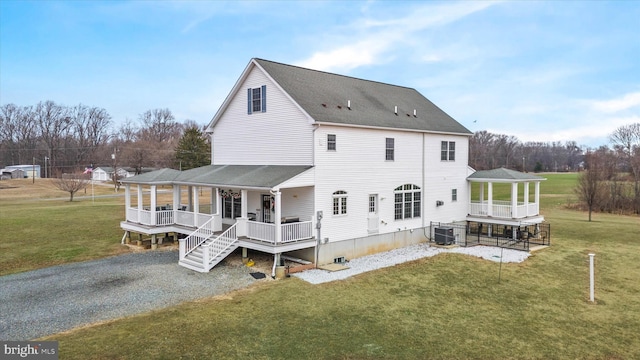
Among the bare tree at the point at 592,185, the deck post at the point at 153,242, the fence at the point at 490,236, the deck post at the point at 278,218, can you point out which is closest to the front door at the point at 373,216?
the fence at the point at 490,236

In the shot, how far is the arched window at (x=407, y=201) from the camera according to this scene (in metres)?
19.6

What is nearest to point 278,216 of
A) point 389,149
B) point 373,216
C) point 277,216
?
point 277,216

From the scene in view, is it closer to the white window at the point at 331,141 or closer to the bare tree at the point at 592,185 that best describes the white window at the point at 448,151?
the white window at the point at 331,141

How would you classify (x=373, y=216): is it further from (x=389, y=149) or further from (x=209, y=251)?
(x=209, y=251)

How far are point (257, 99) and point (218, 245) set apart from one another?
7205 millimetres

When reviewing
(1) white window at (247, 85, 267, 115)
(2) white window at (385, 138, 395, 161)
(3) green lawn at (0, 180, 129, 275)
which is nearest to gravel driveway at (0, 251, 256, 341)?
(3) green lawn at (0, 180, 129, 275)

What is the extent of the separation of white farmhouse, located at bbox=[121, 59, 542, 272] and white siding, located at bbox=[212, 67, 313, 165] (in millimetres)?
49

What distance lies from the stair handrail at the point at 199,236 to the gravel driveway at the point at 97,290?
0.93 m

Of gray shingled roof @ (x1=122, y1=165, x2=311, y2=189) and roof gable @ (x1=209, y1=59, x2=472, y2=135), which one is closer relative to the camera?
gray shingled roof @ (x1=122, y1=165, x2=311, y2=189)

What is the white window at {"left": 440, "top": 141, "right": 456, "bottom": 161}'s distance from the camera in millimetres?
22234

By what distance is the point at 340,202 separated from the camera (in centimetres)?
1700

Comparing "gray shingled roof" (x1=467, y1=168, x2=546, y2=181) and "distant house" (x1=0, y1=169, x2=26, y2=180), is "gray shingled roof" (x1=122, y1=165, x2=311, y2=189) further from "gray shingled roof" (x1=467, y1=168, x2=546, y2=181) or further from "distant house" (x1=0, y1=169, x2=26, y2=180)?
"distant house" (x1=0, y1=169, x2=26, y2=180)

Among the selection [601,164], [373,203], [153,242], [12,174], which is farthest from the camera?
[12,174]

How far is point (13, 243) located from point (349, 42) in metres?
23.2
